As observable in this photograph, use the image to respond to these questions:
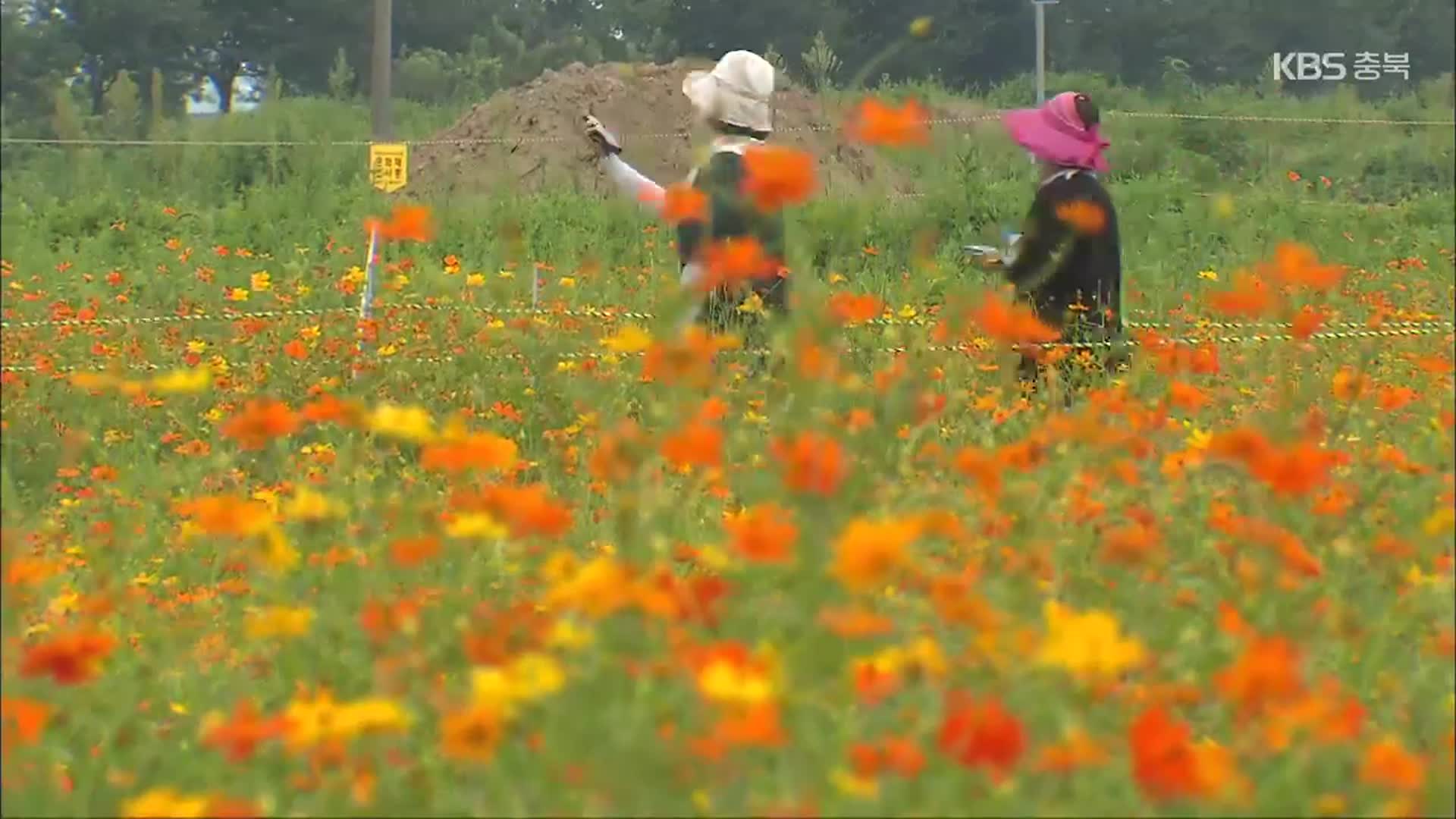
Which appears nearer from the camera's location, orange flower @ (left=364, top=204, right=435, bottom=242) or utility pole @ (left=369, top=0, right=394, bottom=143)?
orange flower @ (left=364, top=204, right=435, bottom=242)

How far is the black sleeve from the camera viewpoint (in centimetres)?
514

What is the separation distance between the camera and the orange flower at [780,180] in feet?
6.11

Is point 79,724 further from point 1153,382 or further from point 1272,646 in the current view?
point 1153,382

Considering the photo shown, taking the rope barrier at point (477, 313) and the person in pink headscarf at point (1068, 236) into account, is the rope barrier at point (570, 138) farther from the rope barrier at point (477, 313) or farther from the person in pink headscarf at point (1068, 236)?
the person in pink headscarf at point (1068, 236)

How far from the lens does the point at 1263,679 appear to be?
155 centimetres

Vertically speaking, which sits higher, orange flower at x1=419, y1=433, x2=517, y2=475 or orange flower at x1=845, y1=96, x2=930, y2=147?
orange flower at x1=845, y1=96, x2=930, y2=147

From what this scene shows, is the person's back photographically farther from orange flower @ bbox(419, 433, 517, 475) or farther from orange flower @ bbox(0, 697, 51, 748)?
orange flower @ bbox(0, 697, 51, 748)

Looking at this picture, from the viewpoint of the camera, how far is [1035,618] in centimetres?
188

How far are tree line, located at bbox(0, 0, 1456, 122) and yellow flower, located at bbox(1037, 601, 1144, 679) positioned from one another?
17.0m

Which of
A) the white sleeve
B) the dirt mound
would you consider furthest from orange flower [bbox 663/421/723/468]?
the dirt mound

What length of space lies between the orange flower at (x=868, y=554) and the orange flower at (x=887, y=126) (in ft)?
1.75

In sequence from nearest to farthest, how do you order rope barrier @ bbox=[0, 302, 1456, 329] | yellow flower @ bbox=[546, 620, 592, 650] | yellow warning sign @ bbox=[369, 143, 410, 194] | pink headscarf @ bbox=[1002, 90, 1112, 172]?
yellow flower @ bbox=[546, 620, 592, 650] < pink headscarf @ bbox=[1002, 90, 1112, 172] < rope barrier @ bbox=[0, 302, 1456, 329] < yellow warning sign @ bbox=[369, 143, 410, 194]

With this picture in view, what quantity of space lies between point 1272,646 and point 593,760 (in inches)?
21.5

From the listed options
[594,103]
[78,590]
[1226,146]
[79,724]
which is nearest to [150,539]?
[78,590]
